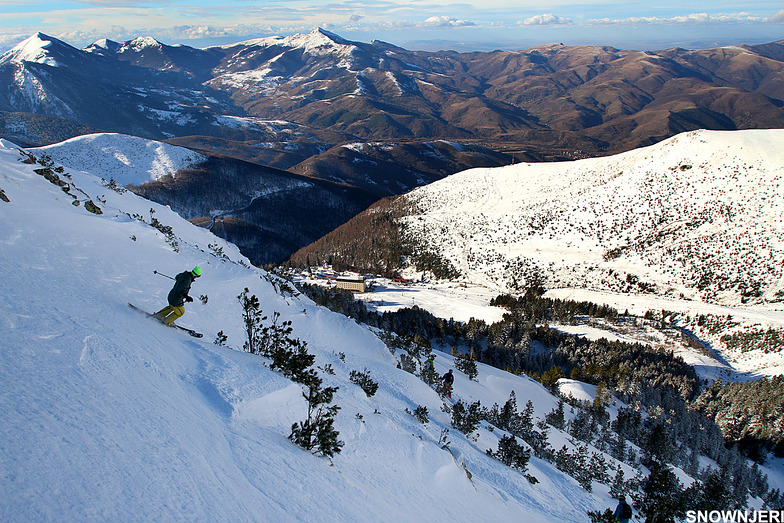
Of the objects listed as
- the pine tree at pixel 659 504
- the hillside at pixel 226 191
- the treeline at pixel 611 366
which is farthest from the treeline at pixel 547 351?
the hillside at pixel 226 191

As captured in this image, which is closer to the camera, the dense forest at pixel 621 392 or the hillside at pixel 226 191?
the dense forest at pixel 621 392

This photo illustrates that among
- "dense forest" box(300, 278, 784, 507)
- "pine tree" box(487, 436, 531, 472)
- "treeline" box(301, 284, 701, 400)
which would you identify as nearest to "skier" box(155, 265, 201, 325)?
"pine tree" box(487, 436, 531, 472)

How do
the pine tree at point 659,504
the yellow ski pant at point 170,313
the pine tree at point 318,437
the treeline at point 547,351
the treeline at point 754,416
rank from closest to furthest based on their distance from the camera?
1. the pine tree at point 318,437
2. the yellow ski pant at point 170,313
3. the pine tree at point 659,504
4. the treeline at point 754,416
5. the treeline at point 547,351

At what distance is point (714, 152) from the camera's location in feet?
314

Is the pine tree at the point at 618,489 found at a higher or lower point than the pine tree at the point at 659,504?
lower

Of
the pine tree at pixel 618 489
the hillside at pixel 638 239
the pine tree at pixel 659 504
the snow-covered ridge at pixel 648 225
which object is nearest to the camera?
the pine tree at pixel 659 504

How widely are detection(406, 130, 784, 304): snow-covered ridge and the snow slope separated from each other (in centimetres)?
7330

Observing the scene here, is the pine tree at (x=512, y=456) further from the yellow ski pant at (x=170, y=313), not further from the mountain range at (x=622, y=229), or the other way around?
the mountain range at (x=622, y=229)

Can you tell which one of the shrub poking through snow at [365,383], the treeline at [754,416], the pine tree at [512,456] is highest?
the shrub poking through snow at [365,383]

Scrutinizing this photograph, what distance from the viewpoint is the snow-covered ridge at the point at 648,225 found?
→ 73.1 metres

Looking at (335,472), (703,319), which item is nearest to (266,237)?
(703,319)

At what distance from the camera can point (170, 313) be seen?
10.2m

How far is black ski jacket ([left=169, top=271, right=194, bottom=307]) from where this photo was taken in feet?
31.7

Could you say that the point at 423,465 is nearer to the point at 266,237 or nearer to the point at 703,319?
the point at 703,319
